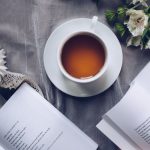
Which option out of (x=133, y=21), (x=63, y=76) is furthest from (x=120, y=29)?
(x=63, y=76)

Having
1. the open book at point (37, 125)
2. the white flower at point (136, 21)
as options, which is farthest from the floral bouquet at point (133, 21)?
the open book at point (37, 125)

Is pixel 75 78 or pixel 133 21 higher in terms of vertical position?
pixel 133 21

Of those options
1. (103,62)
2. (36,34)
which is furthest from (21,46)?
(103,62)

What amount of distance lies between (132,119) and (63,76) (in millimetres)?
145

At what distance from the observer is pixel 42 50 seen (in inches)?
30.9

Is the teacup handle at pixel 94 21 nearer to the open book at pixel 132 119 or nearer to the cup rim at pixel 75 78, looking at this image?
the cup rim at pixel 75 78

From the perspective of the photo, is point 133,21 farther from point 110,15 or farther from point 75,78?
point 75,78

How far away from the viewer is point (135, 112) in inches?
29.6

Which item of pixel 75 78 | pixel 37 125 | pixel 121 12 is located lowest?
pixel 37 125

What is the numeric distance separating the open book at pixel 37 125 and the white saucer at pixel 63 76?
0.05 metres

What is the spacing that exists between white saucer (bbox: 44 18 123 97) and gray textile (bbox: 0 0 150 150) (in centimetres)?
2

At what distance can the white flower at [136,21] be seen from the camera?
0.75 metres

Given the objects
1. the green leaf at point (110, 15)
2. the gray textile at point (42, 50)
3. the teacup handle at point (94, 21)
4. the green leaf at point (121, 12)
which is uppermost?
the green leaf at point (121, 12)

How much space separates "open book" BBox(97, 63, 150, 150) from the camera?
749 millimetres
